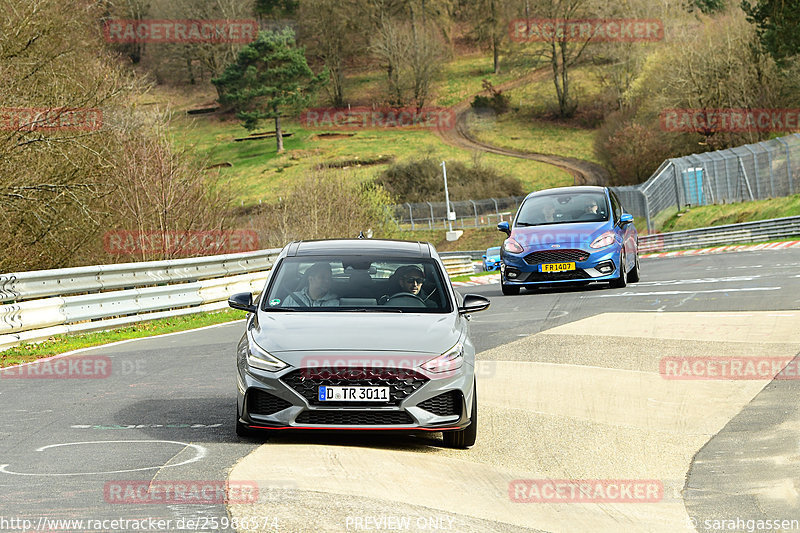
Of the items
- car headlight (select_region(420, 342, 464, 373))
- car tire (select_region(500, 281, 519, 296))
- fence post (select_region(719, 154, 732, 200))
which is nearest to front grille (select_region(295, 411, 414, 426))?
car headlight (select_region(420, 342, 464, 373))

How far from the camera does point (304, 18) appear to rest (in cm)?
12100

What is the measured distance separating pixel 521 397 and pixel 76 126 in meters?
13.5

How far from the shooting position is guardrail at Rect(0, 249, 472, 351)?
50.0 feet

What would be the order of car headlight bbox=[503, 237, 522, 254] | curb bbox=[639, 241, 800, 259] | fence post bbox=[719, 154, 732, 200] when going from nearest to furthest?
car headlight bbox=[503, 237, 522, 254]
curb bbox=[639, 241, 800, 259]
fence post bbox=[719, 154, 732, 200]

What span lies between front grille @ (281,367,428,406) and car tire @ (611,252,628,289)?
532 inches

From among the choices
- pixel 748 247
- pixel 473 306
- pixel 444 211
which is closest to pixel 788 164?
pixel 748 247

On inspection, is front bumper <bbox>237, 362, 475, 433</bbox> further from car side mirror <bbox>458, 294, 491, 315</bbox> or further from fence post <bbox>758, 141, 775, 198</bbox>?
fence post <bbox>758, 141, 775, 198</bbox>

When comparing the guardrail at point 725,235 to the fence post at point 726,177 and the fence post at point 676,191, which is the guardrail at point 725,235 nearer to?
the fence post at point 726,177

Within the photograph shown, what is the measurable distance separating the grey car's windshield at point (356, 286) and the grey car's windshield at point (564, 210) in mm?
11886

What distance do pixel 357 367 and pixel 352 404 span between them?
25 cm

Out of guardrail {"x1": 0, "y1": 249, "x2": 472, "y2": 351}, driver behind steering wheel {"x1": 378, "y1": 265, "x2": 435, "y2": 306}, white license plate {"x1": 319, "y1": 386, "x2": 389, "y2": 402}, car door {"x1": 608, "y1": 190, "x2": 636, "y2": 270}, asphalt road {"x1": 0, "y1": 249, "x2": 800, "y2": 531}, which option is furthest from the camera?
car door {"x1": 608, "y1": 190, "x2": 636, "y2": 270}

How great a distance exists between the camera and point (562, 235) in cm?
1962

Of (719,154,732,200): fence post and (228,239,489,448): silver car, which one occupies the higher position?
(228,239,489,448): silver car

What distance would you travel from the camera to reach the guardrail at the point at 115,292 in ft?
50.0
